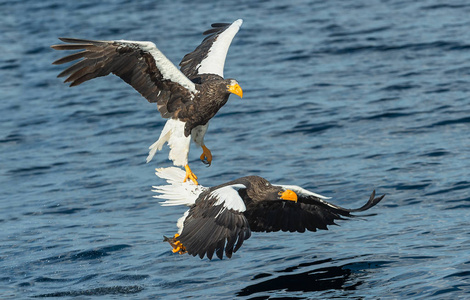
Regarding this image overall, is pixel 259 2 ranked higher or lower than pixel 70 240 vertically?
higher

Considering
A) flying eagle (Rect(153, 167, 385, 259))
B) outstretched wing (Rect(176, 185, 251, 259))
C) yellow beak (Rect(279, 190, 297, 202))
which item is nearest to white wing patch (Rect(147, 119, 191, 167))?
flying eagle (Rect(153, 167, 385, 259))

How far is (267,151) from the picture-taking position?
13492 mm

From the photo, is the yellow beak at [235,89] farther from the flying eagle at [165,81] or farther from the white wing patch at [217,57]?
the white wing patch at [217,57]

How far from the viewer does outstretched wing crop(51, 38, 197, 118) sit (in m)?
8.75

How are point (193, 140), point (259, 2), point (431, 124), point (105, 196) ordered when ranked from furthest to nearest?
point (259, 2), point (431, 124), point (105, 196), point (193, 140)

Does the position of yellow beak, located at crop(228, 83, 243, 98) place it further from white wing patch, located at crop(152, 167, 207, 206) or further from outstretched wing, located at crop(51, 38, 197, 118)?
white wing patch, located at crop(152, 167, 207, 206)

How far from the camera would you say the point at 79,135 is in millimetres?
15438

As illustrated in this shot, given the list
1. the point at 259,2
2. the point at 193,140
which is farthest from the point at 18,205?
the point at 259,2

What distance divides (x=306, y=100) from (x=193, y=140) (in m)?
6.02

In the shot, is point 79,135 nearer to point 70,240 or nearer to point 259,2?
point 70,240

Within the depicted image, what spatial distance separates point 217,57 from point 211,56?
94 millimetres

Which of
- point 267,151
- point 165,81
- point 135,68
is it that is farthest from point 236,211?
point 267,151

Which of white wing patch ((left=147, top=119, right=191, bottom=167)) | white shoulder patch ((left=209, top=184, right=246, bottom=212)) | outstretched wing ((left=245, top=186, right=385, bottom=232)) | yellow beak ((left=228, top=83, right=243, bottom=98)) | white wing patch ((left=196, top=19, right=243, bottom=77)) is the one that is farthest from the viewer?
white wing patch ((left=196, top=19, right=243, bottom=77))

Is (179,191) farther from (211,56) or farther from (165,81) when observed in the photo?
(211,56)
